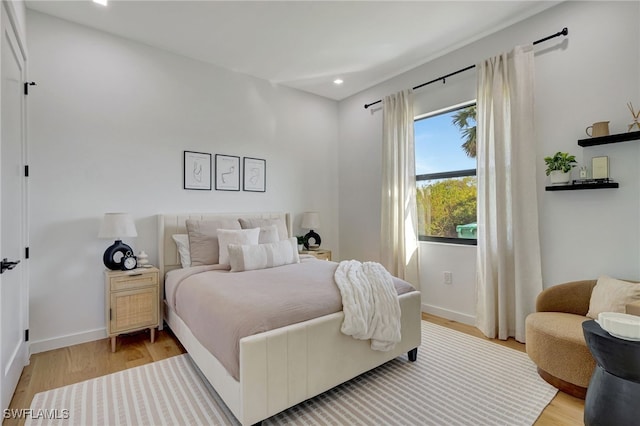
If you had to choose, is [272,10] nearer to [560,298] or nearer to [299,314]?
[299,314]

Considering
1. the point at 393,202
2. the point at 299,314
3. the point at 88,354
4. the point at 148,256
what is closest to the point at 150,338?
the point at 88,354

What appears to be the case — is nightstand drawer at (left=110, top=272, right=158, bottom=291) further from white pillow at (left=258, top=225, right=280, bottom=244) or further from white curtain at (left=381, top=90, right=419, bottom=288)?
white curtain at (left=381, top=90, right=419, bottom=288)

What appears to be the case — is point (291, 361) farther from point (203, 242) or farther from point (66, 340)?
point (66, 340)

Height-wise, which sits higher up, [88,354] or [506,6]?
[506,6]

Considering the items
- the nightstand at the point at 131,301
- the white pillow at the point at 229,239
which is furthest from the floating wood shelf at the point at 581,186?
the nightstand at the point at 131,301

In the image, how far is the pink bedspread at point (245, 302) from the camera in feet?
5.76

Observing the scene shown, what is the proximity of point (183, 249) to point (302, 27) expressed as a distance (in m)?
2.54

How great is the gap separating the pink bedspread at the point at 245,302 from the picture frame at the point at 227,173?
1.37 meters

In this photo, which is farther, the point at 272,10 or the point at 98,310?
the point at 98,310

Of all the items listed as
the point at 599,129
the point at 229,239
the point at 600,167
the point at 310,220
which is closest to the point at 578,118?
the point at 599,129

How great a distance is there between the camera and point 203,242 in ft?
10.5

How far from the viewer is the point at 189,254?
10.6 ft

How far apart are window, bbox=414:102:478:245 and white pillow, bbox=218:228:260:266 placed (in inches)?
→ 84.0

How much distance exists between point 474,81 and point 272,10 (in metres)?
2.18
